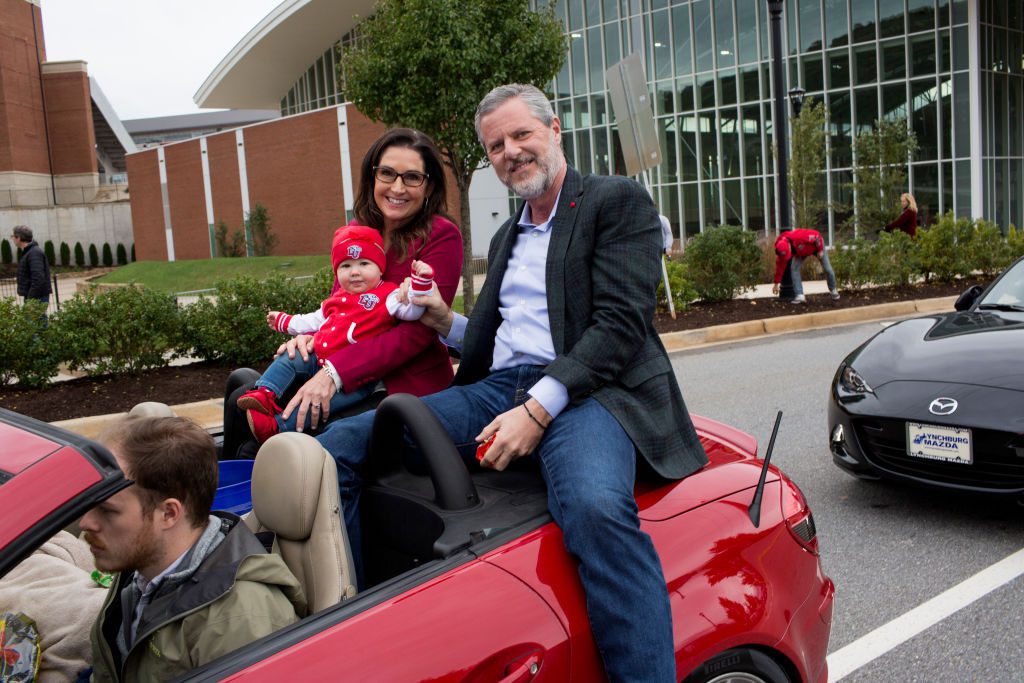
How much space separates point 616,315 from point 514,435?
1.59 feet

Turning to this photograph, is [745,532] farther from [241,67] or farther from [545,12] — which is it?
[241,67]

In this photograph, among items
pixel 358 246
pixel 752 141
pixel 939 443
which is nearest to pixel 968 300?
pixel 939 443

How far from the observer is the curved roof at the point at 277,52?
49312 millimetres

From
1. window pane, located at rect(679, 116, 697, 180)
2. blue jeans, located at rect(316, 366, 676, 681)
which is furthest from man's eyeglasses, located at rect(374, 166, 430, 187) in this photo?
window pane, located at rect(679, 116, 697, 180)

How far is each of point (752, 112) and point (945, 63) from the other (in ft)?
22.9

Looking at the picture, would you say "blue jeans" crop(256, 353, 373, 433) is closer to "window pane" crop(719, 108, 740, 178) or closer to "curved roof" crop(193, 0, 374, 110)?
"window pane" crop(719, 108, 740, 178)

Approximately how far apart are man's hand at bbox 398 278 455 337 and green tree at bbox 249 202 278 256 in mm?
42743

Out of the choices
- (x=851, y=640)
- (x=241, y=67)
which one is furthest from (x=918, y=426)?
(x=241, y=67)

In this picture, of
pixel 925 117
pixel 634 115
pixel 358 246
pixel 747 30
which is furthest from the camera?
pixel 747 30

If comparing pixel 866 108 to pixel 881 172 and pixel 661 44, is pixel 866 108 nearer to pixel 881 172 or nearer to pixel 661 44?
pixel 881 172

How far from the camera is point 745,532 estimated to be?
2.44 metres

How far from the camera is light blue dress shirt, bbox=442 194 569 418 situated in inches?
110

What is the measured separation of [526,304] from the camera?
2.84 metres

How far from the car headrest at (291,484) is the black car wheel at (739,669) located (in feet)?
3.51
